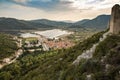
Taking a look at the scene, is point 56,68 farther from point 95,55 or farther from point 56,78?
point 95,55

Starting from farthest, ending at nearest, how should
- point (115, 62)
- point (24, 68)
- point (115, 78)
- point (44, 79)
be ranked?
1. point (24, 68)
2. point (44, 79)
3. point (115, 62)
4. point (115, 78)

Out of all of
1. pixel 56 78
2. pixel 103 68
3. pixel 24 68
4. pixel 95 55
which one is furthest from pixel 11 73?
pixel 103 68

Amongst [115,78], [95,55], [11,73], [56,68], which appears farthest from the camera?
[11,73]

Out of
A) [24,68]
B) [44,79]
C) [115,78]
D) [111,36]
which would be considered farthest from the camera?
[24,68]

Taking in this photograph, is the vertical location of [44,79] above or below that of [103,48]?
below

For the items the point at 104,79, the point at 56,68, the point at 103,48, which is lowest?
the point at 56,68

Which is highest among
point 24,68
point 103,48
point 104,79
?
point 103,48

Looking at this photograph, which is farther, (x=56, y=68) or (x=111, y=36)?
(x=56, y=68)

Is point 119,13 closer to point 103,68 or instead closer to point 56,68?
point 103,68

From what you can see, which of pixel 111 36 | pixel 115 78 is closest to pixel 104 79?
pixel 115 78
